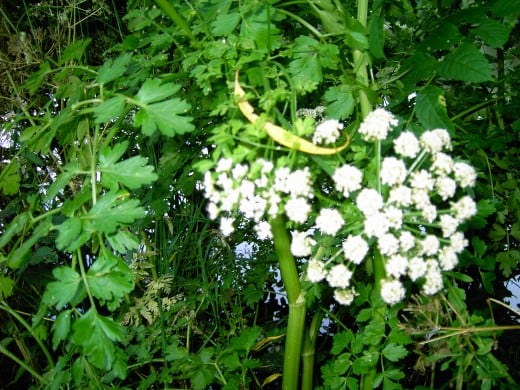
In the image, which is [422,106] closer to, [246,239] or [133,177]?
[133,177]

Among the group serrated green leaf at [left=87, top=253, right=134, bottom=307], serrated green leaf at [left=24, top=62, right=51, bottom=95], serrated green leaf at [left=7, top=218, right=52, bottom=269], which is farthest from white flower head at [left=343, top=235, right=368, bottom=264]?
serrated green leaf at [left=24, top=62, right=51, bottom=95]

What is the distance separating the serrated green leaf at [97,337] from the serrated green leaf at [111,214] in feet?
0.49

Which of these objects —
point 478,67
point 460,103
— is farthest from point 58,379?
point 460,103

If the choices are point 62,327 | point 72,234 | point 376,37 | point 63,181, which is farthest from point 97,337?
point 376,37

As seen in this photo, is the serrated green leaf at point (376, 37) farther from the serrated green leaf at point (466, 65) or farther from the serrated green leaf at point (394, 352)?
the serrated green leaf at point (394, 352)

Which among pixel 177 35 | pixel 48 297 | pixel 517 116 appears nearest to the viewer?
pixel 48 297

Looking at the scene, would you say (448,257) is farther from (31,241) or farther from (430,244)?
(31,241)

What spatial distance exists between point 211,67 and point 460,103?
796 mm

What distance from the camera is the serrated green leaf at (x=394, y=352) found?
96cm

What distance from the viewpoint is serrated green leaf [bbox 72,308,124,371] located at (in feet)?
2.64

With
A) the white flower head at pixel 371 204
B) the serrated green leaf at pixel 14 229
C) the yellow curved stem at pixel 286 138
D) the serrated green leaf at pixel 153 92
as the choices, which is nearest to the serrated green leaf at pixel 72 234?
the serrated green leaf at pixel 14 229

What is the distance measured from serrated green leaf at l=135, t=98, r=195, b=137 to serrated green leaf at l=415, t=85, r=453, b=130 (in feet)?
1.39

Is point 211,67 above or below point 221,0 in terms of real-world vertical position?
below

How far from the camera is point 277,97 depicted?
29.2 inches
